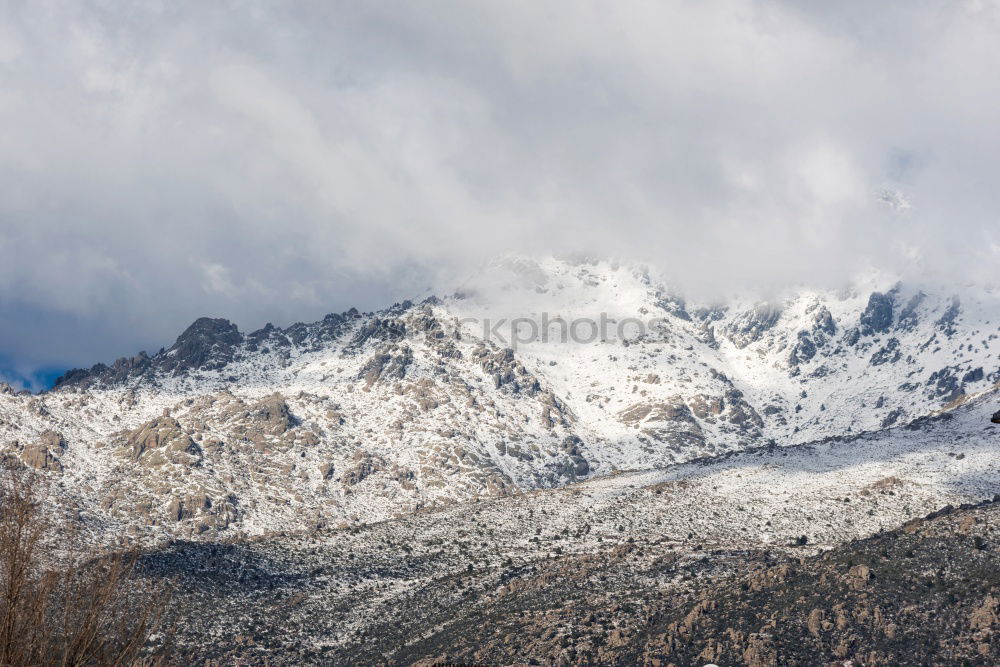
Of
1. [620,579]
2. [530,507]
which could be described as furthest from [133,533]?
[620,579]

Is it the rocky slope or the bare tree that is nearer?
the bare tree

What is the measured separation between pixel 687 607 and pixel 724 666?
10853 millimetres

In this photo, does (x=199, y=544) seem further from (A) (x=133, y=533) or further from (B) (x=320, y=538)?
(A) (x=133, y=533)

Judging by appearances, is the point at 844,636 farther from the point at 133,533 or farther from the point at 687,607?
the point at 133,533

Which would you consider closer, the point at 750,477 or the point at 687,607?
the point at 687,607

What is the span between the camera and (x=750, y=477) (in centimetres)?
13638

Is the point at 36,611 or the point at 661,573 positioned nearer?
the point at 36,611

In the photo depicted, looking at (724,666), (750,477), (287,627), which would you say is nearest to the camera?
(724,666)

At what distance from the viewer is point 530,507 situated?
135 m

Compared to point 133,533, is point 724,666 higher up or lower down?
lower down

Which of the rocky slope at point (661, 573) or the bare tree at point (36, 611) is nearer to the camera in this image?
the bare tree at point (36, 611)

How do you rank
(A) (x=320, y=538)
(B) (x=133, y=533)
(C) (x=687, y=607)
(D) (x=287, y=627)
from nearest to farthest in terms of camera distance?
(C) (x=687, y=607)
(D) (x=287, y=627)
(A) (x=320, y=538)
(B) (x=133, y=533)

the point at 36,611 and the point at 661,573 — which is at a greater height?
the point at 36,611

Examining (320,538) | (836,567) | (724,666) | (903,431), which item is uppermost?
(903,431)
